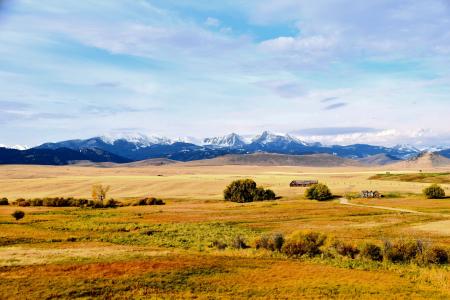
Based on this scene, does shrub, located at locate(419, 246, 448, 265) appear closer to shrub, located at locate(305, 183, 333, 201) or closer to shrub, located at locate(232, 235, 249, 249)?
shrub, located at locate(232, 235, 249, 249)

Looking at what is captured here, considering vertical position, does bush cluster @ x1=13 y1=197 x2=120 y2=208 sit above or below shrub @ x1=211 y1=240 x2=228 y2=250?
above

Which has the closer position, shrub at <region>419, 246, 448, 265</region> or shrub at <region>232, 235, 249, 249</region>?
shrub at <region>419, 246, 448, 265</region>

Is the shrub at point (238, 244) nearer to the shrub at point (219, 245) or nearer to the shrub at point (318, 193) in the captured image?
the shrub at point (219, 245)

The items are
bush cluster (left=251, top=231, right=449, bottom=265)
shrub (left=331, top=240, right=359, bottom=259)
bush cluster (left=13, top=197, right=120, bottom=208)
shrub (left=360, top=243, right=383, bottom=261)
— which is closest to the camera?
bush cluster (left=251, top=231, right=449, bottom=265)

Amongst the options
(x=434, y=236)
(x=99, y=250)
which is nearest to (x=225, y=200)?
(x=434, y=236)

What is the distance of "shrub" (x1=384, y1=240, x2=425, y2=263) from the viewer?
49.0 meters

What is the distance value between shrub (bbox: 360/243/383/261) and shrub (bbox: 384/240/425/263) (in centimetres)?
89

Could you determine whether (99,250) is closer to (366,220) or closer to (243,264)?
(243,264)

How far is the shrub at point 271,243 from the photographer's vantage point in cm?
5396

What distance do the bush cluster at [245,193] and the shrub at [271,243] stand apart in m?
83.1

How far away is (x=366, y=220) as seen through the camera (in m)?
83.6

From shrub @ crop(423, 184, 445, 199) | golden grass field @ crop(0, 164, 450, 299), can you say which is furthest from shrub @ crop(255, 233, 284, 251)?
shrub @ crop(423, 184, 445, 199)

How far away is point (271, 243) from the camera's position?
5431 cm

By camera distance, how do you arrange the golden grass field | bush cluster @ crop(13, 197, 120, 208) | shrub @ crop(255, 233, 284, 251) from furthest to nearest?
bush cluster @ crop(13, 197, 120, 208) < shrub @ crop(255, 233, 284, 251) < the golden grass field
